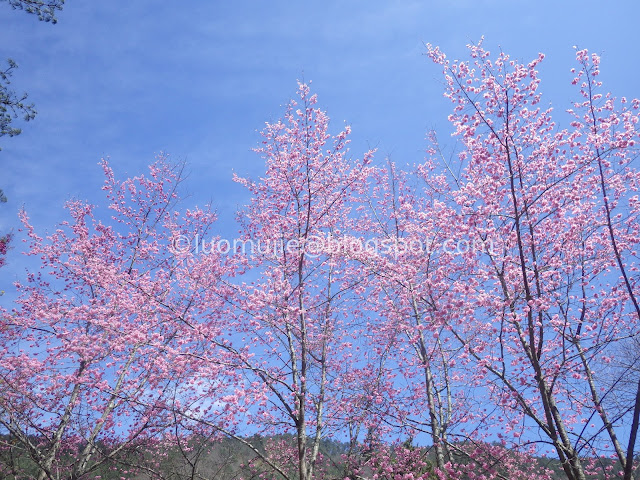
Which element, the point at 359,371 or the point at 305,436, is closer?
the point at 305,436

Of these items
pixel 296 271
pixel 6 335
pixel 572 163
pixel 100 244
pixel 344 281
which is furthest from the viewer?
pixel 100 244

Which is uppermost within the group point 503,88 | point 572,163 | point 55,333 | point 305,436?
point 503,88

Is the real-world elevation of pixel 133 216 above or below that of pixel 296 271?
above

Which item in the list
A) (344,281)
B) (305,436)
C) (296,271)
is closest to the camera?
(305,436)

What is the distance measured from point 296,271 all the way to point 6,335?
26.7 feet

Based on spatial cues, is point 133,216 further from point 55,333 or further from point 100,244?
point 55,333

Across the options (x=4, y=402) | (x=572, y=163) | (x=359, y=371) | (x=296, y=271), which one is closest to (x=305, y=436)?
(x=296, y=271)

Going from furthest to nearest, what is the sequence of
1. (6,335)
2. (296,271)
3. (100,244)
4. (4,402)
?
(100,244), (6,335), (296,271), (4,402)

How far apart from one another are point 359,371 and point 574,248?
263 inches

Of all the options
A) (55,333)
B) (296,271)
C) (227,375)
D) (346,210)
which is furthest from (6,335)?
(346,210)

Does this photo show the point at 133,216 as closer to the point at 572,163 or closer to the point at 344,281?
the point at 344,281

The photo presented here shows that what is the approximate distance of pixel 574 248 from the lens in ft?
28.5

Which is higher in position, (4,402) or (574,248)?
(574,248)

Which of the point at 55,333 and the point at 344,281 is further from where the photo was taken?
the point at 344,281
